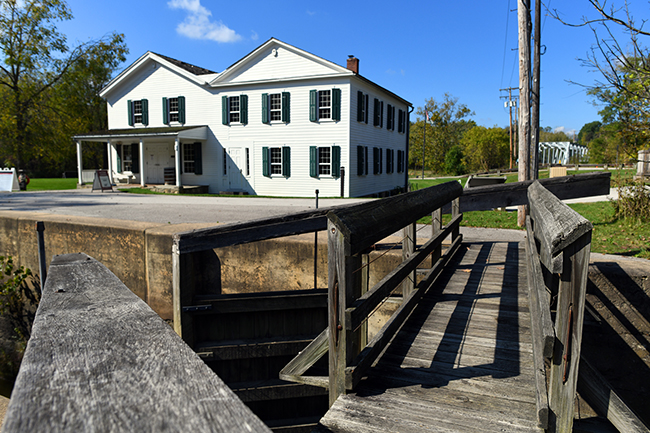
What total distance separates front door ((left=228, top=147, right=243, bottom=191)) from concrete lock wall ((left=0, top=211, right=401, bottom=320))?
51.4ft

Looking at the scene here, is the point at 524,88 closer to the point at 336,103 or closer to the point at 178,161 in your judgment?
the point at 336,103

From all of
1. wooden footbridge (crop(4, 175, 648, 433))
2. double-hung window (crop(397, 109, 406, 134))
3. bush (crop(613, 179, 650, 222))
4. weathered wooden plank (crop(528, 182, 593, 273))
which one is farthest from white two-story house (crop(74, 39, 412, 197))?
weathered wooden plank (crop(528, 182, 593, 273))

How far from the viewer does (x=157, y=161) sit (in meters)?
26.8

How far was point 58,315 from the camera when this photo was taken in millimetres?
1147

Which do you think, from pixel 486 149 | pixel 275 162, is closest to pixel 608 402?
pixel 275 162

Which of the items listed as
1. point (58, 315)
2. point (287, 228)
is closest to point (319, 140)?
point (287, 228)

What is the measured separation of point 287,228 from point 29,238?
7.02 m

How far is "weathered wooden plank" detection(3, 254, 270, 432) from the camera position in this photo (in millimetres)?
666

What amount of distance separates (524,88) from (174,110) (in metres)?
21.0

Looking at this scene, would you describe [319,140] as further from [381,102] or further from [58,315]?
[58,315]

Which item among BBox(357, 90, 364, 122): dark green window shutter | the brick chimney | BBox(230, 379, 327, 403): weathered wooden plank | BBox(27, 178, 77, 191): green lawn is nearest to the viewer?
BBox(230, 379, 327, 403): weathered wooden plank

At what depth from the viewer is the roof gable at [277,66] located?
21766 millimetres

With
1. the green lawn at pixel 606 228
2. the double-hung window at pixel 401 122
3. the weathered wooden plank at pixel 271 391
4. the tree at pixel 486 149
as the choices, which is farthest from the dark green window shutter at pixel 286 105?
the tree at pixel 486 149

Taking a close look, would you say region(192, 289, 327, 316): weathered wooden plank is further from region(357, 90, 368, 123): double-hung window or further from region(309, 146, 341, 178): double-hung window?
region(357, 90, 368, 123): double-hung window
